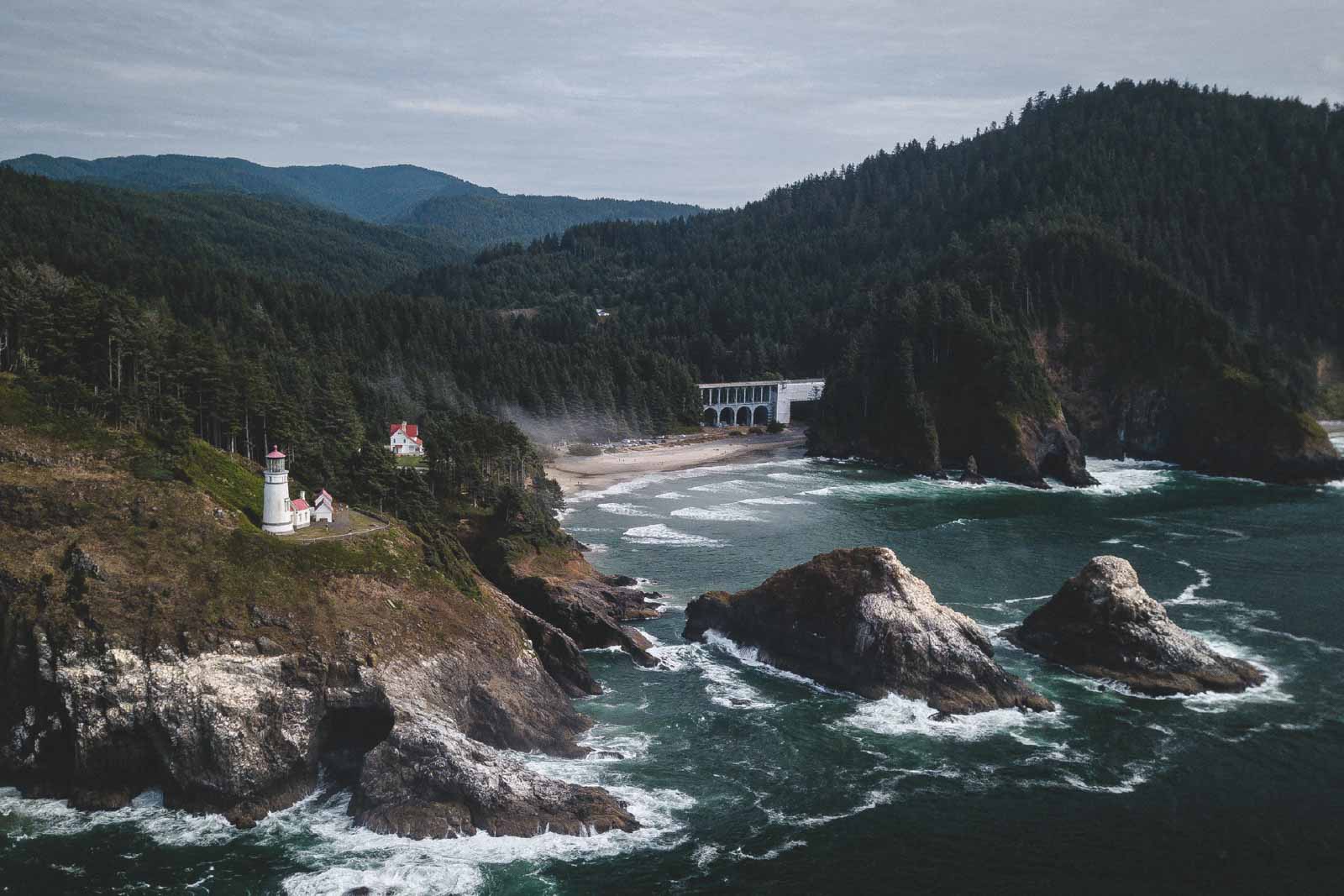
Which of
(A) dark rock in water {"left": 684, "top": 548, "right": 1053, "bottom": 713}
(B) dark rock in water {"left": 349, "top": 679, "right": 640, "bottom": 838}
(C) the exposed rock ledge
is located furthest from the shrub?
(B) dark rock in water {"left": 349, "top": 679, "right": 640, "bottom": 838}

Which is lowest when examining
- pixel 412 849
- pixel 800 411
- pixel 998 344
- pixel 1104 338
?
pixel 412 849

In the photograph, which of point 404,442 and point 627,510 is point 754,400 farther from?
point 404,442

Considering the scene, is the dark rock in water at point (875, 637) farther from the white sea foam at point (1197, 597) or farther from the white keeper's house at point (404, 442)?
the white keeper's house at point (404, 442)

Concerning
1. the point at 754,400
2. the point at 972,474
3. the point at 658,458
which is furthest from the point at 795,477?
the point at 754,400

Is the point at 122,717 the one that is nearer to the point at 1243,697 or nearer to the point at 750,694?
the point at 750,694

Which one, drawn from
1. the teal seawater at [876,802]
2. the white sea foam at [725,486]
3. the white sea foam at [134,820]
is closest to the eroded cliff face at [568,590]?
the teal seawater at [876,802]
